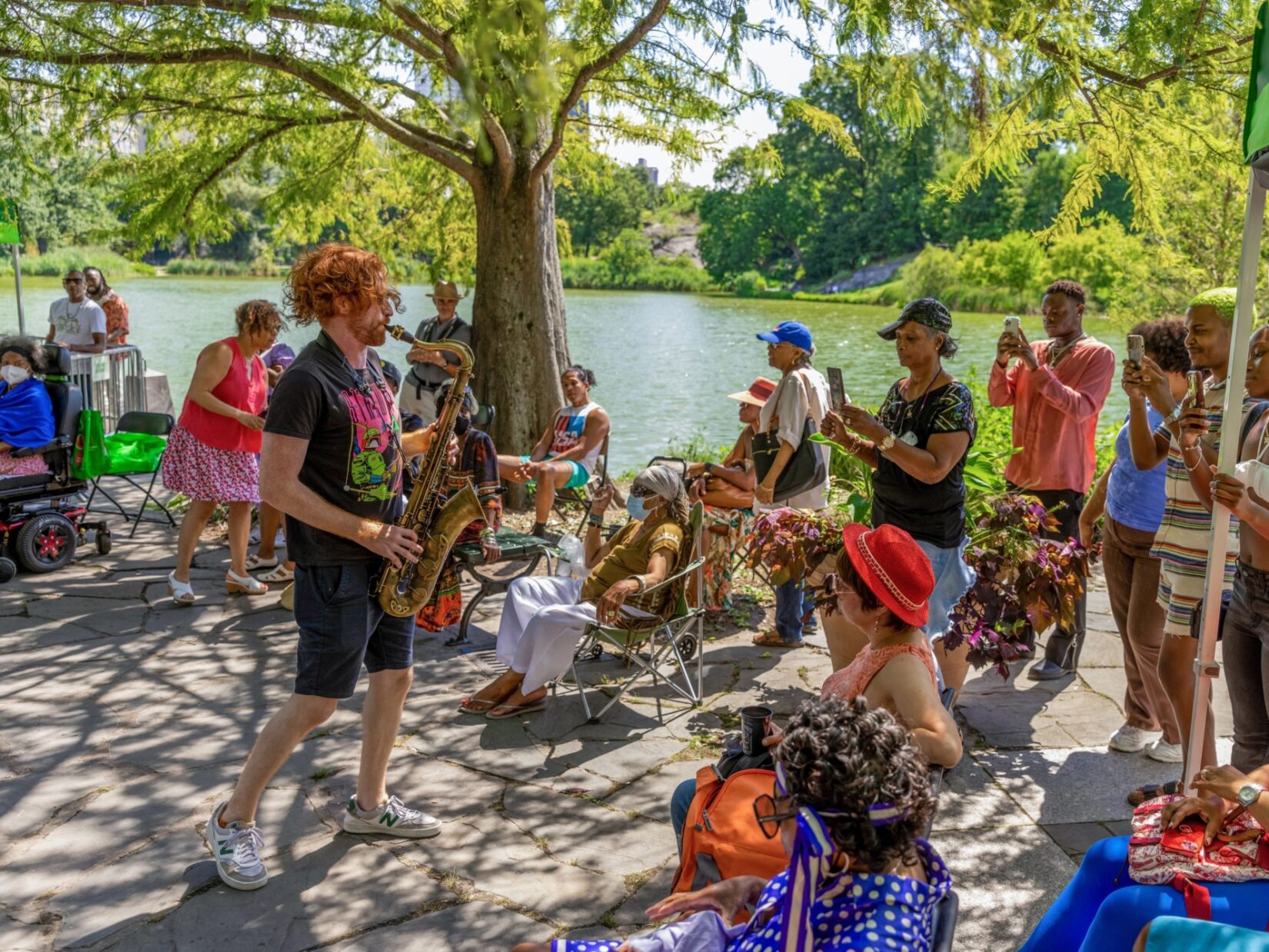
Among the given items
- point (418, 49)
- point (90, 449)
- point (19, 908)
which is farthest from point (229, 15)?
point (19, 908)

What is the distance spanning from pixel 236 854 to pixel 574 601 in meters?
2.06

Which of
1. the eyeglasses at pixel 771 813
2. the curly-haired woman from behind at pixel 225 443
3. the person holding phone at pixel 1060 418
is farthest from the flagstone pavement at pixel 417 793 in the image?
the eyeglasses at pixel 771 813

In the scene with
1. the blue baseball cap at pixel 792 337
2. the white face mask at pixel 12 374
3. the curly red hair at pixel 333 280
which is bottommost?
the white face mask at pixel 12 374

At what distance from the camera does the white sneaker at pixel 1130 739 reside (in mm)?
4512

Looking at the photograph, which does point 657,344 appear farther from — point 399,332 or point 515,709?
point 399,332

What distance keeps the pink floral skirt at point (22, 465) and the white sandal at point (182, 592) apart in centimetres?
127

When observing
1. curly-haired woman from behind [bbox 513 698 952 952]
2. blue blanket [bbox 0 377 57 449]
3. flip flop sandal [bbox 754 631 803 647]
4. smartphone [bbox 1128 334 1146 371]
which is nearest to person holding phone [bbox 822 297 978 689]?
smartphone [bbox 1128 334 1146 371]

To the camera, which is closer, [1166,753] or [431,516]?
[431,516]

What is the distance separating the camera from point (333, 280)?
130 inches

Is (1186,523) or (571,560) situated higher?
(1186,523)

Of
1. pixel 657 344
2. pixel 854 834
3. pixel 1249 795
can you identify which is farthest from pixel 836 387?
pixel 657 344

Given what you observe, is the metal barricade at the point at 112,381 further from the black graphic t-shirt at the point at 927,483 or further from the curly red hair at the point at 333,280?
the black graphic t-shirt at the point at 927,483

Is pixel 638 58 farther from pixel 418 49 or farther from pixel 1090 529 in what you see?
pixel 1090 529

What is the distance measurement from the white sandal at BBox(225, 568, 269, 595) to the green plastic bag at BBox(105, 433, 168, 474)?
1703 mm
